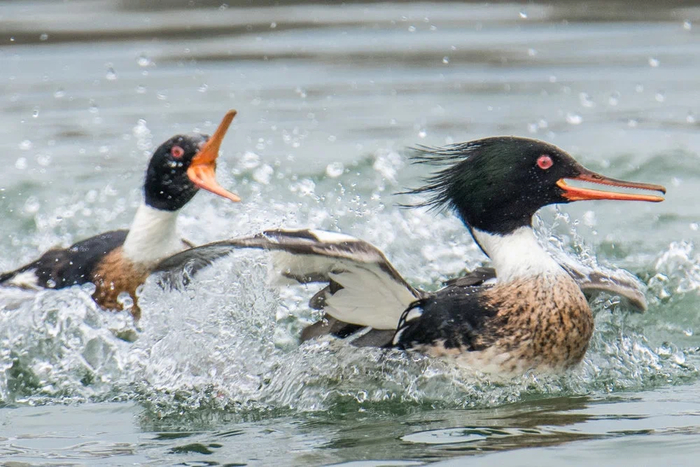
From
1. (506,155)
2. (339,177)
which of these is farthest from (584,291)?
(339,177)

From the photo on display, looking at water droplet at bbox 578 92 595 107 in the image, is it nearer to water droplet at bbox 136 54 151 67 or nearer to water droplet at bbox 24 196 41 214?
water droplet at bbox 136 54 151 67

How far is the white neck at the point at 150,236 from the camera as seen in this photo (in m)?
6.74

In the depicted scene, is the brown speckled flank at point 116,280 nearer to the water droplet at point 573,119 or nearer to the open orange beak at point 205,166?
the open orange beak at point 205,166

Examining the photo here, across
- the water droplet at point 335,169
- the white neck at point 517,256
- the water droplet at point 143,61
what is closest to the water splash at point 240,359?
the white neck at point 517,256

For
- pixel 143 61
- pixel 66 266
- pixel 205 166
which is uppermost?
pixel 143 61

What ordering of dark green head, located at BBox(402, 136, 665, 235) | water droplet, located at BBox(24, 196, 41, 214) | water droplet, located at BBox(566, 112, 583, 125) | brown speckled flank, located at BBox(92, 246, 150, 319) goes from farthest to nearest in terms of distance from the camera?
1. water droplet, located at BBox(566, 112, 583, 125)
2. water droplet, located at BBox(24, 196, 41, 214)
3. brown speckled flank, located at BBox(92, 246, 150, 319)
4. dark green head, located at BBox(402, 136, 665, 235)

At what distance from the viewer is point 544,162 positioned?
5582mm

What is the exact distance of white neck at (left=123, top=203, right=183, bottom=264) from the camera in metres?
6.74

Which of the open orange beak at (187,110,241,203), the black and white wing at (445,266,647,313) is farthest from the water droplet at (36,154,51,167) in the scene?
the black and white wing at (445,266,647,313)

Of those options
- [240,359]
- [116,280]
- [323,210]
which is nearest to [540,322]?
[240,359]

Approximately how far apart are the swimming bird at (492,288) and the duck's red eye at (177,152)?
908 millimetres

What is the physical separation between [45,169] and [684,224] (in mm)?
5050

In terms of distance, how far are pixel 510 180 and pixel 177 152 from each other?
1934mm

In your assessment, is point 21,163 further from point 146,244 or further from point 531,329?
point 531,329
